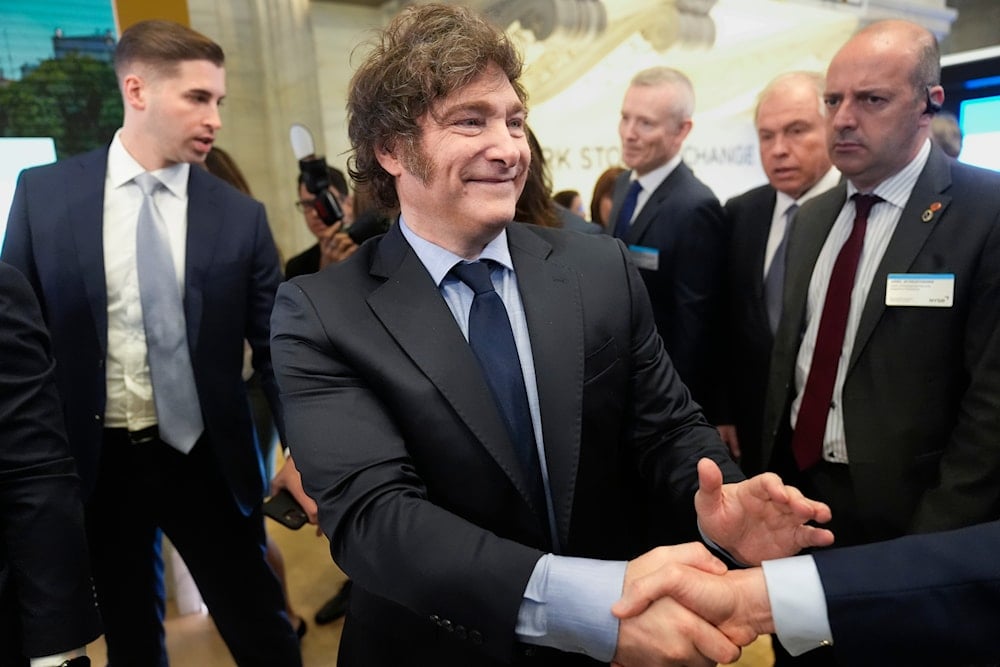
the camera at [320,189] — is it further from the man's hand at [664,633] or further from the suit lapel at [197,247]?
the man's hand at [664,633]

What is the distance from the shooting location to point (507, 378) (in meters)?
1.12

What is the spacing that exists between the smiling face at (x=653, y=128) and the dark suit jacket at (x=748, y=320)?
1.21 feet

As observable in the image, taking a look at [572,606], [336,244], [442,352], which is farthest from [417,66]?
[336,244]

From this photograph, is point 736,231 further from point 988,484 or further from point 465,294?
point 465,294

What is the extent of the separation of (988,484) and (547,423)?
1132mm

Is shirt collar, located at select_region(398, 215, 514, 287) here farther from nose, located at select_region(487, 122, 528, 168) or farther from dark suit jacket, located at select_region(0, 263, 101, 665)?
dark suit jacket, located at select_region(0, 263, 101, 665)

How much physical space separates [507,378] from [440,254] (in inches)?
9.9

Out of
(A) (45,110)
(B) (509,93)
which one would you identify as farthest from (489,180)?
(A) (45,110)

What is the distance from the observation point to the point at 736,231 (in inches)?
97.3

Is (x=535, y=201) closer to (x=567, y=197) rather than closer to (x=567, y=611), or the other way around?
(x=567, y=611)

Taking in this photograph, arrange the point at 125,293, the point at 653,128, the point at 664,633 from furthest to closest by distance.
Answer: the point at 653,128 < the point at 125,293 < the point at 664,633

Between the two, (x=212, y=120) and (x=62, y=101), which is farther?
(x=62, y=101)

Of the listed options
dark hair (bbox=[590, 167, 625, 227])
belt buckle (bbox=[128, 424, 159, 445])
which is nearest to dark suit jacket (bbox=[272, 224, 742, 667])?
belt buckle (bbox=[128, 424, 159, 445])

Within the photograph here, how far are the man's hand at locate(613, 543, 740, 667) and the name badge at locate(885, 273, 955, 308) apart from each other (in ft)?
3.51
